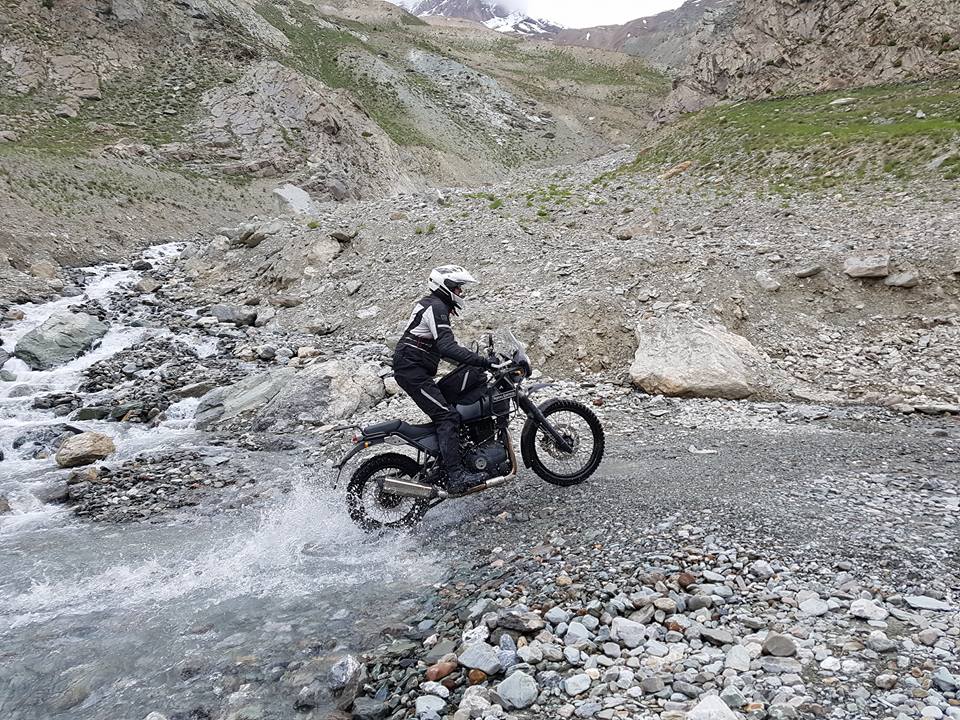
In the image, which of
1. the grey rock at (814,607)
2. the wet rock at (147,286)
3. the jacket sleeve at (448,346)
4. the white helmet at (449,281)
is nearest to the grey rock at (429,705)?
the grey rock at (814,607)

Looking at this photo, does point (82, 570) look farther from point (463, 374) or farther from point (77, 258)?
point (77, 258)

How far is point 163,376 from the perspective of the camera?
48.7ft

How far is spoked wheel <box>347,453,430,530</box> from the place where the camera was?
780cm

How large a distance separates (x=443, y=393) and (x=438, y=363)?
1.64 feet

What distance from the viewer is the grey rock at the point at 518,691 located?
4281 millimetres

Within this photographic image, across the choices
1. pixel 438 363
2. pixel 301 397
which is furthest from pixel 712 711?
pixel 301 397

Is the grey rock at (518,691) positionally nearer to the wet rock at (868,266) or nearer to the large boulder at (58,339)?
the wet rock at (868,266)

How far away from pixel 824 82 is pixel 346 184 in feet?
109

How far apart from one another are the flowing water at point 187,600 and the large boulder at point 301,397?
223 cm

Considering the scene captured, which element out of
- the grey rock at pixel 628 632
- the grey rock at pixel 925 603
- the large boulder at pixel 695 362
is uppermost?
the large boulder at pixel 695 362

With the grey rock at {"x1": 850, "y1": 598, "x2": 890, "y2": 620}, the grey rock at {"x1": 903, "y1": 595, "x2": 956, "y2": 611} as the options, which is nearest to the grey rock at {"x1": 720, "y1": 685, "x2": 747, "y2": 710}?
the grey rock at {"x1": 850, "y1": 598, "x2": 890, "y2": 620}

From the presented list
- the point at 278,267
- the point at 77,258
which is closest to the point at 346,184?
the point at 77,258

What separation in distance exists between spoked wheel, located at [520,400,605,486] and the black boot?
82cm

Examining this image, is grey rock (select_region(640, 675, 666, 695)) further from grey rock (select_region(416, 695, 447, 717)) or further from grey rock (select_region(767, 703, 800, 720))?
grey rock (select_region(416, 695, 447, 717))
